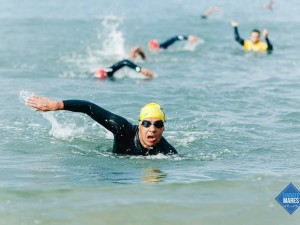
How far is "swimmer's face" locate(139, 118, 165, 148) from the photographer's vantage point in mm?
8969

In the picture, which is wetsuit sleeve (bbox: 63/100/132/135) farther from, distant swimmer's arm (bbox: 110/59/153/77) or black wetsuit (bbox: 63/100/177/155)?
distant swimmer's arm (bbox: 110/59/153/77)

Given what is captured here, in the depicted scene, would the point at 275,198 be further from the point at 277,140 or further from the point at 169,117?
the point at 169,117

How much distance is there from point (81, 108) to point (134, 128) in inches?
39.5

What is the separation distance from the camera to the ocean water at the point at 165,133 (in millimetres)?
7027

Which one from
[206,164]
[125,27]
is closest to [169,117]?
[206,164]

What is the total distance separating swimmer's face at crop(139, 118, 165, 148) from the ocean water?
0.28 metres

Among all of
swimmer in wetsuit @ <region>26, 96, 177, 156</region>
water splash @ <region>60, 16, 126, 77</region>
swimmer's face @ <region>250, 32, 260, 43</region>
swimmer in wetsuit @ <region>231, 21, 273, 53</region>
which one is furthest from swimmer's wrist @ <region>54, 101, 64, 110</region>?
swimmer's face @ <region>250, 32, 260, 43</region>

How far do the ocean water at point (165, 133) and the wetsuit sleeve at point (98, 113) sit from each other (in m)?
0.53

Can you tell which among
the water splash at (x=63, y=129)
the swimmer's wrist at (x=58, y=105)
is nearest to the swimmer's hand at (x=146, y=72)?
the water splash at (x=63, y=129)

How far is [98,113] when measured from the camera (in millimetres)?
8805

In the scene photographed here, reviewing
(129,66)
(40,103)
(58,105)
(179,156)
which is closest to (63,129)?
(179,156)

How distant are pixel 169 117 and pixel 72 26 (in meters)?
14.8

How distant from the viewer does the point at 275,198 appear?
7.42 meters

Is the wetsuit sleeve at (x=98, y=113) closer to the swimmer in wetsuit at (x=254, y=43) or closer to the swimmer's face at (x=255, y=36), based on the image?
the swimmer in wetsuit at (x=254, y=43)
